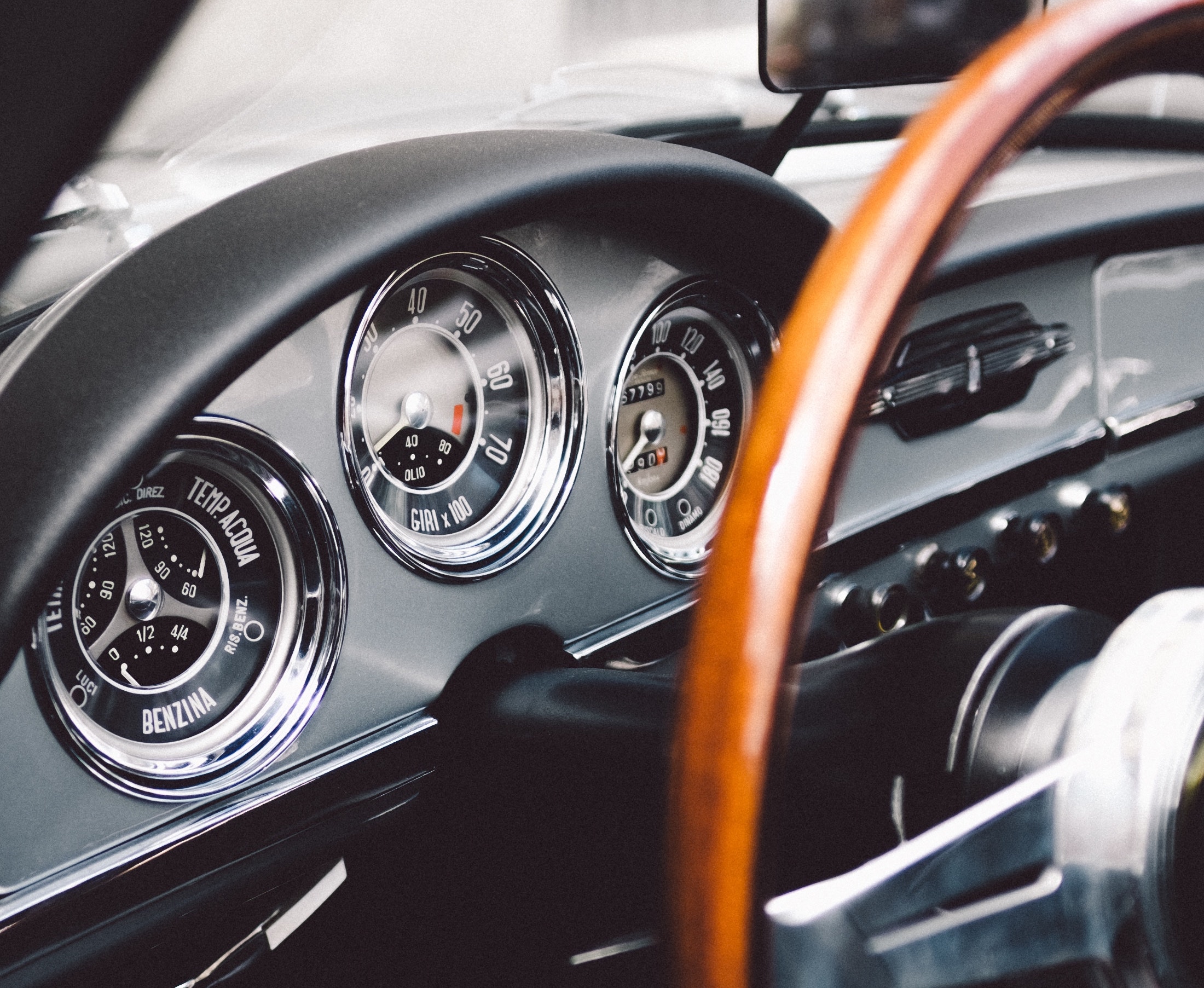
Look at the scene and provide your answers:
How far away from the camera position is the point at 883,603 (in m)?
1.95

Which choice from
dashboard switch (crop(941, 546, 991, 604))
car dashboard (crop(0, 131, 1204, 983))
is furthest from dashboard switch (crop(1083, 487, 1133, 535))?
dashboard switch (crop(941, 546, 991, 604))

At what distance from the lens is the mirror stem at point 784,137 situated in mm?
2055

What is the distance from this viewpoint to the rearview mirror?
1.55 metres

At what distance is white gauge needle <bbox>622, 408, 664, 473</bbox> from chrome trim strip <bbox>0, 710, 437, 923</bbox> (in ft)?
1.69

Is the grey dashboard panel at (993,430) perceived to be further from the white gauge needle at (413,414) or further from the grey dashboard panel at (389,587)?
the white gauge needle at (413,414)

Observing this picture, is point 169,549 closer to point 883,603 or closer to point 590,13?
point 883,603

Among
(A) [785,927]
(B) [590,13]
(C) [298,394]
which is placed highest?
(B) [590,13]

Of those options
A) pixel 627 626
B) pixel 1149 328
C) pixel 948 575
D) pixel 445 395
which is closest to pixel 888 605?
pixel 948 575

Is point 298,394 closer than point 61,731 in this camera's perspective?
No

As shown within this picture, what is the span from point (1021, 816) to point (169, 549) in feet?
3.03

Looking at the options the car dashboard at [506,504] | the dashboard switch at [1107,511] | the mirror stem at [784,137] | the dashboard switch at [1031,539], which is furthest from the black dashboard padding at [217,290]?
the dashboard switch at [1107,511]

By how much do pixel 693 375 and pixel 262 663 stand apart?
82cm

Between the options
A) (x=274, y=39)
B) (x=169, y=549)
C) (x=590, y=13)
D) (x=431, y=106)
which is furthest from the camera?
(x=590, y=13)

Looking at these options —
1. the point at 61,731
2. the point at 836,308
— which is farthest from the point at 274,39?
the point at 836,308
